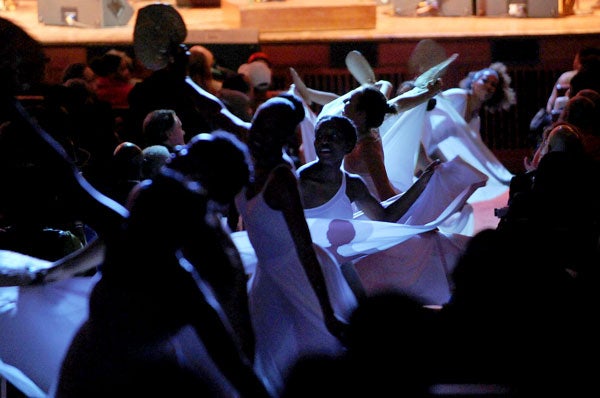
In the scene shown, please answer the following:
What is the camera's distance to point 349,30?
1141 cm

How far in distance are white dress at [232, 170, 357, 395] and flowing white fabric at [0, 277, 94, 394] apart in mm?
663

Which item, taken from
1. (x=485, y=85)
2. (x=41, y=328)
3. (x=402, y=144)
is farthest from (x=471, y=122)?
(x=41, y=328)

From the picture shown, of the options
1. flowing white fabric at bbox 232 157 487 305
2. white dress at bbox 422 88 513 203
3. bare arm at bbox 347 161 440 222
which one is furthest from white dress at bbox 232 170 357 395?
white dress at bbox 422 88 513 203

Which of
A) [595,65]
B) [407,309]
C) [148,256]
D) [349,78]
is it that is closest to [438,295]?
[407,309]

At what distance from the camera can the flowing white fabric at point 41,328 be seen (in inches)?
144

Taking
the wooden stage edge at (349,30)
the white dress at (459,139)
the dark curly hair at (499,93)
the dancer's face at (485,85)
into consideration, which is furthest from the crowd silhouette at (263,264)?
the wooden stage edge at (349,30)

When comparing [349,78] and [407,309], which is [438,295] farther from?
[349,78]

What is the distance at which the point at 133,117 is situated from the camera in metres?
6.82

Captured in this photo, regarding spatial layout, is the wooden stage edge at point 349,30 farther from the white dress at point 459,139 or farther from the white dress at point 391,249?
the white dress at point 391,249

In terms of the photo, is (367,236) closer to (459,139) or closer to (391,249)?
(391,249)

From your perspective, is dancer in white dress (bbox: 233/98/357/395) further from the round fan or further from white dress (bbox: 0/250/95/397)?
white dress (bbox: 0/250/95/397)

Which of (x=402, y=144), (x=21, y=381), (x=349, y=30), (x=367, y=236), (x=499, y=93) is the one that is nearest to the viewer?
(x=21, y=381)

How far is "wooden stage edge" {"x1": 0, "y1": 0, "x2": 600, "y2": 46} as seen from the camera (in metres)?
10.1

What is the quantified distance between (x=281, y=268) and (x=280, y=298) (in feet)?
0.37
